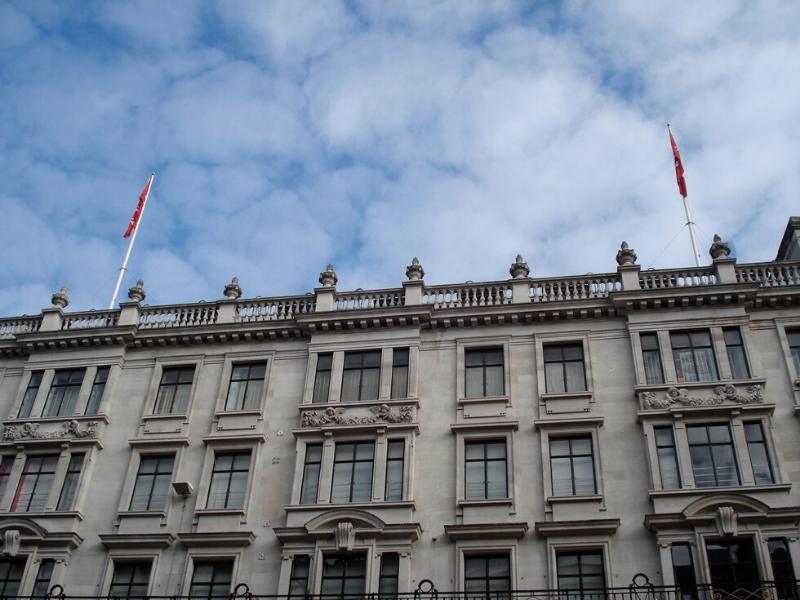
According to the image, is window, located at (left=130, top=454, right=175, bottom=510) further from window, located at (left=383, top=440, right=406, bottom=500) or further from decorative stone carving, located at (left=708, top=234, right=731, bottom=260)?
decorative stone carving, located at (left=708, top=234, right=731, bottom=260)

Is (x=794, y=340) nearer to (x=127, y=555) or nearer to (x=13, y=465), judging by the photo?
(x=127, y=555)

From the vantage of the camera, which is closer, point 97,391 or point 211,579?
point 211,579

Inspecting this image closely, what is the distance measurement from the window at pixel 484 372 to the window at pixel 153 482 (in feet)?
33.0

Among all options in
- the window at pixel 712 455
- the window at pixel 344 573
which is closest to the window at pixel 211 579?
the window at pixel 344 573

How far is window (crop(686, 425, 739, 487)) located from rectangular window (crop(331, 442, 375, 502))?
31.9 ft

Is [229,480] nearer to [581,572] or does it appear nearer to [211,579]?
[211,579]

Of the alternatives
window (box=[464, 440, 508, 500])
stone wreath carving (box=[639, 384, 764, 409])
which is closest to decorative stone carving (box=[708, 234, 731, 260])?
stone wreath carving (box=[639, 384, 764, 409])

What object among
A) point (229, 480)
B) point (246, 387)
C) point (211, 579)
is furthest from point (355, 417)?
point (211, 579)

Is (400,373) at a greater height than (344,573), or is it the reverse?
(400,373)

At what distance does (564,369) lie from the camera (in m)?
31.1

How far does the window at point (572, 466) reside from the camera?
28.3m

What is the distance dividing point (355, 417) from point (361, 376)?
1719mm

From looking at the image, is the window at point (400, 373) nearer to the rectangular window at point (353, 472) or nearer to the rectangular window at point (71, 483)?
the rectangular window at point (353, 472)

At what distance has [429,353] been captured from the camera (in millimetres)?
32188
